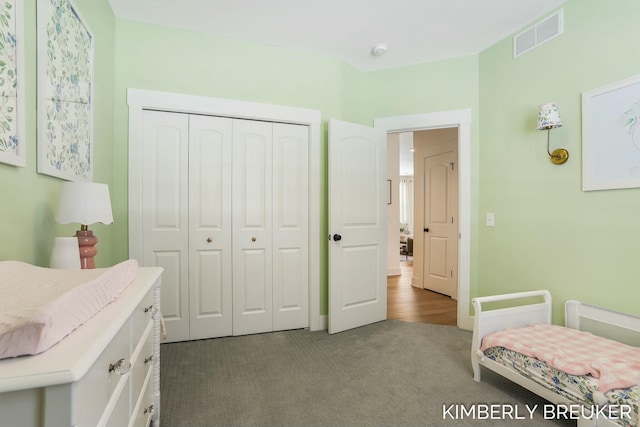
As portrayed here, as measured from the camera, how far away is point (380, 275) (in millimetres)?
3102

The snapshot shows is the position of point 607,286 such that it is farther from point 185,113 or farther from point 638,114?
point 185,113

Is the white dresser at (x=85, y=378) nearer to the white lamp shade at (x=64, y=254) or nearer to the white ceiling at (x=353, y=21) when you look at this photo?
the white lamp shade at (x=64, y=254)

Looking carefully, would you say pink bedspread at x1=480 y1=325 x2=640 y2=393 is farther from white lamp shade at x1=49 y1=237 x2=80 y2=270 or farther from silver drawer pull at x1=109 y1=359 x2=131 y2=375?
white lamp shade at x1=49 y1=237 x2=80 y2=270

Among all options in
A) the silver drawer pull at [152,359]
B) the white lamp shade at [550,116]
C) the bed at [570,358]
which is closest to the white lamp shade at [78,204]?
the silver drawer pull at [152,359]

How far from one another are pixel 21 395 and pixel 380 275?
112 inches

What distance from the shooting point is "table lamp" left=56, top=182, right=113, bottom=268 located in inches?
51.1

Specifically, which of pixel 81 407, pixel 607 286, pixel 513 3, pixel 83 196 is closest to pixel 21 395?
pixel 81 407

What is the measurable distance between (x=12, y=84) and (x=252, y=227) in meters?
1.80

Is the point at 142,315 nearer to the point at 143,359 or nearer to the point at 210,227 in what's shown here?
the point at 143,359

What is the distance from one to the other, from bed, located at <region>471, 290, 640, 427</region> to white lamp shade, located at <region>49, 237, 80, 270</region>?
84.0 inches

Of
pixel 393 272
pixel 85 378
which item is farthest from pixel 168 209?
pixel 393 272

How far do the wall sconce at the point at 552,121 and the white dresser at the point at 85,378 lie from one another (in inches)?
103

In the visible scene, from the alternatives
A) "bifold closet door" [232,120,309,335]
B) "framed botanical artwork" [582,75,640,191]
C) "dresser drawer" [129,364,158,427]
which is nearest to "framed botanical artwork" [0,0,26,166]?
"dresser drawer" [129,364,158,427]

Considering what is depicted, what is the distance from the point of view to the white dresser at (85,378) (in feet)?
1.60
